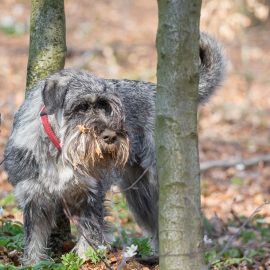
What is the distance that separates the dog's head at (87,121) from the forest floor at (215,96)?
0.80 metres

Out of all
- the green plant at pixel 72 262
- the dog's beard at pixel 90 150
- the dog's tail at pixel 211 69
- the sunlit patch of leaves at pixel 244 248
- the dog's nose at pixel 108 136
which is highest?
the dog's tail at pixel 211 69

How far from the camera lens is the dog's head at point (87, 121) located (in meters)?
4.82

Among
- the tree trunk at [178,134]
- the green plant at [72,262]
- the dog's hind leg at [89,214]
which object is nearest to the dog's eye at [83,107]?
the dog's hind leg at [89,214]

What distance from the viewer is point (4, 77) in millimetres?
14633

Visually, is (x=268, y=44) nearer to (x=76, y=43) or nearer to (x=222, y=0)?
(x=76, y=43)

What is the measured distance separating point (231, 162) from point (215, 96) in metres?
3.37

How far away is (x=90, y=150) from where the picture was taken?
15.8ft

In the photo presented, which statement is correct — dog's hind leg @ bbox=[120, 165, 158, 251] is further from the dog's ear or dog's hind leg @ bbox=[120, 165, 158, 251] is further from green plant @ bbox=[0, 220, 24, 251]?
the dog's ear

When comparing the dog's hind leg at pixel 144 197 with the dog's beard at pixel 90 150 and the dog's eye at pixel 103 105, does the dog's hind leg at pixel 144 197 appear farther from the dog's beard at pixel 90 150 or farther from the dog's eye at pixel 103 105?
the dog's eye at pixel 103 105

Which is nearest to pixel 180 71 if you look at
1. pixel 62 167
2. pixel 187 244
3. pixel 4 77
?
pixel 187 244

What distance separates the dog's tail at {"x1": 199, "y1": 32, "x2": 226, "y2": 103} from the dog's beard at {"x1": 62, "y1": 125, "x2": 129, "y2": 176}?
1786 millimetres

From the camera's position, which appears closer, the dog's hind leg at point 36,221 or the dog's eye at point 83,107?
the dog's eye at point 83,107

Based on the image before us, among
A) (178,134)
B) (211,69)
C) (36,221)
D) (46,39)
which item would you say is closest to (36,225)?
(36,221)

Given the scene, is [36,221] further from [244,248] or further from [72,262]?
[244,248]
